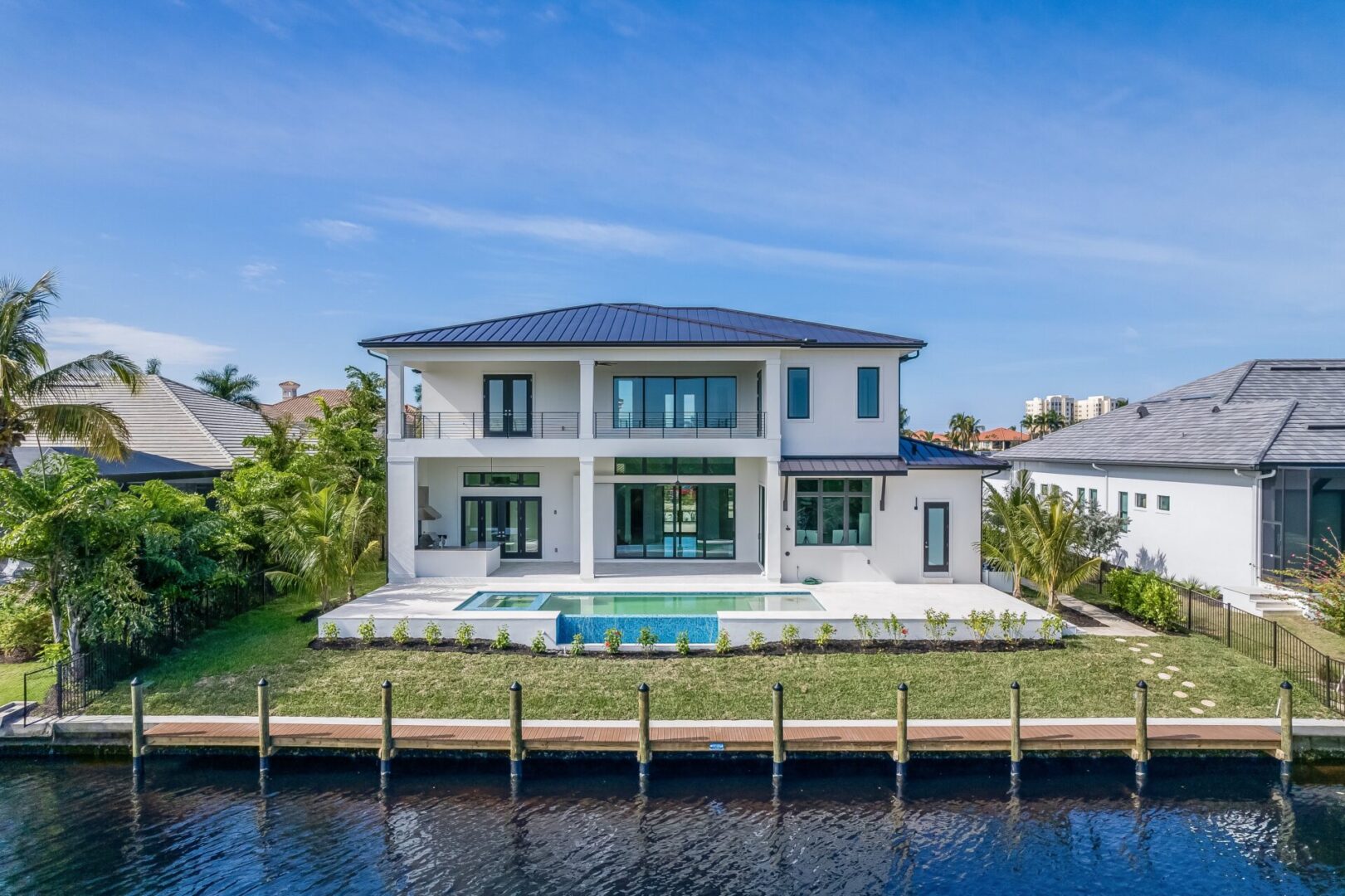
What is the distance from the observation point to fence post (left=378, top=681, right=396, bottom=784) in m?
10.7

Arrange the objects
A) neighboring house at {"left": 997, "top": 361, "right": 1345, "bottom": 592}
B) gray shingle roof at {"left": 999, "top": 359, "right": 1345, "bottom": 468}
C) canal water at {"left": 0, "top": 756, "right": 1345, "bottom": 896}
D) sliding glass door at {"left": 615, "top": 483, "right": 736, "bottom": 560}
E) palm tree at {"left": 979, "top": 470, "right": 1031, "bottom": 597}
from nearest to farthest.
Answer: canal water at {"left": 0, "top": 756, "right": 1345, "bottom": 896}, palm tree at {"left": 979, "top": 470, "right": 1031, "bottom": 597}, neighboring house at {"left": 997, "top": 361, "right": 1345, "bottom": 592}, gray shingle roof at {"left": 999, "top": 359, "right": 1345, "bottom": 468}, sliding glass door at {"left": 615, "top": 483, "right": 736, "bottom": 560}

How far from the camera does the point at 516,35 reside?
18000mm

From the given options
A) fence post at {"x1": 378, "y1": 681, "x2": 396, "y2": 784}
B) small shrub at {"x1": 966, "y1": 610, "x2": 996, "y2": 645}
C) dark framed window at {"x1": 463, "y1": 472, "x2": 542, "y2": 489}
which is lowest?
fence post at {"x1": 378, "y1": 681, "x2": 396, "y2": 784}

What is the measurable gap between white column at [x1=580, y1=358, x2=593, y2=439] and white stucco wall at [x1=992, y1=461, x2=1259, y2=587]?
1694cm

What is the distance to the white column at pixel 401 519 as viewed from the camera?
63.1ft

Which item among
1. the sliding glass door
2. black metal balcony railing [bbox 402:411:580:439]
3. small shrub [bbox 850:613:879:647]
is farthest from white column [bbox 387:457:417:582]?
small shrub [bbox 850:613:879:647]

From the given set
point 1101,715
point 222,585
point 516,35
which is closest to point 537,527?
point 222,585

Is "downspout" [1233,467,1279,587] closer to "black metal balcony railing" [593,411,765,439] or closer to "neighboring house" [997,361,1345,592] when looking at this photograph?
"neighboring house" [997,361,1345,592]

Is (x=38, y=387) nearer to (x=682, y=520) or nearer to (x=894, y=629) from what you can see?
(x=682, y=520)

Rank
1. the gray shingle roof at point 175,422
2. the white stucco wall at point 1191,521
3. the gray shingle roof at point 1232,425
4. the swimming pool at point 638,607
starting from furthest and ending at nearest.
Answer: the gray shingle roof at point 175,422, the gray shingle roof at point 1232,425, the white stucco wall at point 1191,521, the swimming pool at point 638,607

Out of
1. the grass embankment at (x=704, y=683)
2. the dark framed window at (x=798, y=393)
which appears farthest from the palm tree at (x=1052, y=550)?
the dark framed window at (x=798, y=393)

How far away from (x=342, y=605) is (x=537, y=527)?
21.7ft

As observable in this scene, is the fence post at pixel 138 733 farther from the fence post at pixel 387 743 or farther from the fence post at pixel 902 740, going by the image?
the fence post at pixel 902 740

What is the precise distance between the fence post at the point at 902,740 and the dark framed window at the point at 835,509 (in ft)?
28.9
